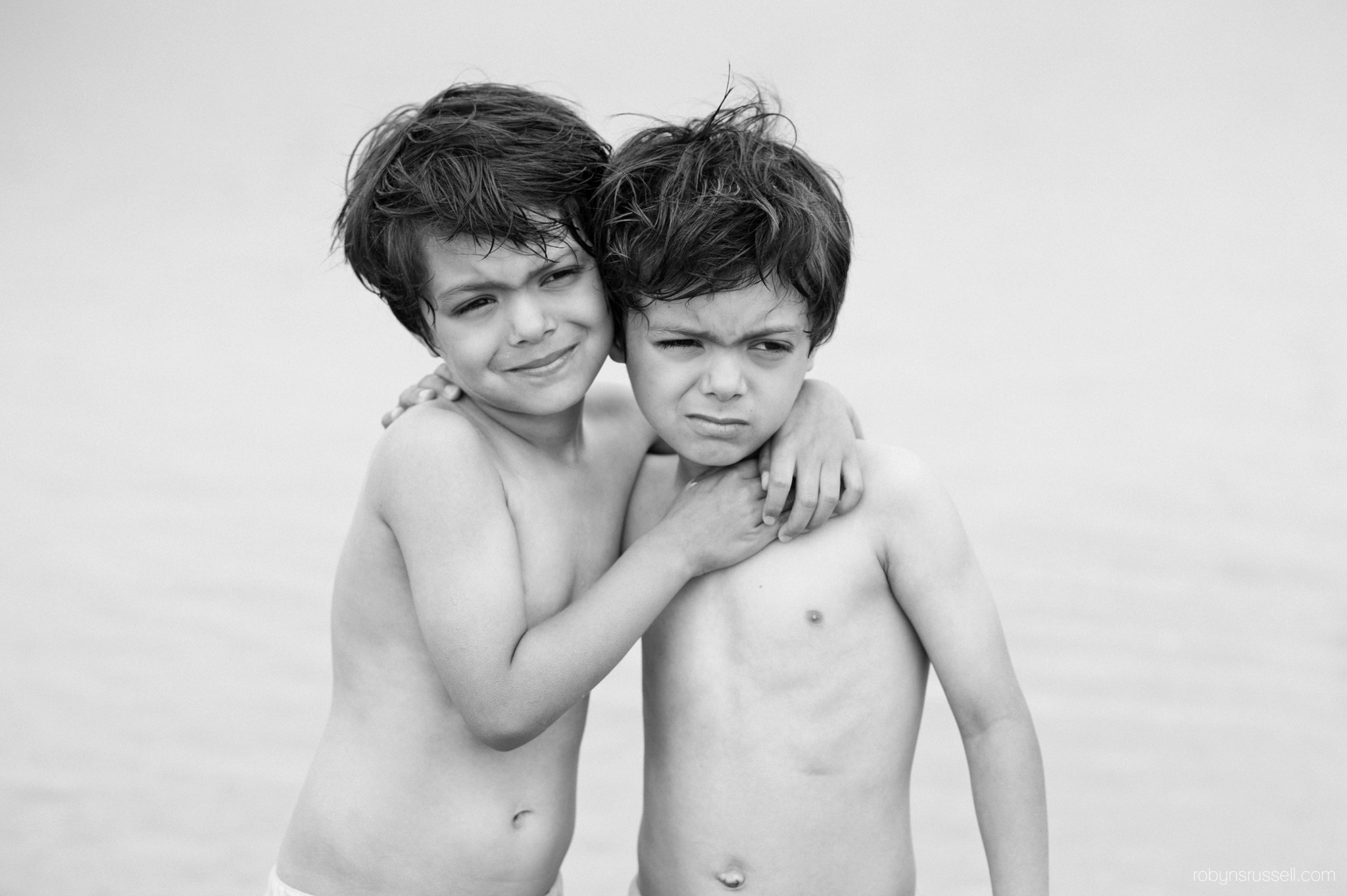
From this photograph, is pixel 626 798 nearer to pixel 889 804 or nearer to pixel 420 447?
pixel 889 804

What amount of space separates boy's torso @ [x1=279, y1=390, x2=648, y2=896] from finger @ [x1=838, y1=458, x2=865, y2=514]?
1.08ft

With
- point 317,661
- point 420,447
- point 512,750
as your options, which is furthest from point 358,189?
point 317,661


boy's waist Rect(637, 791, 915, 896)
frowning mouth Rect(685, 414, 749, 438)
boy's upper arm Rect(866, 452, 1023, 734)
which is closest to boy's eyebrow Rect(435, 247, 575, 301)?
frowning mouth Rect(685, 414, 749, 438)

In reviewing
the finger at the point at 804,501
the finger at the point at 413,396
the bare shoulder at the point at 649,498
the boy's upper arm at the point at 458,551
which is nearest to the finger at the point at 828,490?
the finger at the point at 804,501

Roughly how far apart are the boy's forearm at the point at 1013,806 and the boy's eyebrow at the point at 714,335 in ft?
1.73

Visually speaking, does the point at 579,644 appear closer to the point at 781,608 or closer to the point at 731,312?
the point at 781,608

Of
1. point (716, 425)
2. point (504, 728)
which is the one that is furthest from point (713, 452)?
point (504, 728)

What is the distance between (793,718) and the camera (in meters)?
1.68

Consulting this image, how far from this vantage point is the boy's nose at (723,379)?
5.18 feet

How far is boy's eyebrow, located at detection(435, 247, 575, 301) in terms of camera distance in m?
1.60

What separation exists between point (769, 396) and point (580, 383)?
8.8 inches

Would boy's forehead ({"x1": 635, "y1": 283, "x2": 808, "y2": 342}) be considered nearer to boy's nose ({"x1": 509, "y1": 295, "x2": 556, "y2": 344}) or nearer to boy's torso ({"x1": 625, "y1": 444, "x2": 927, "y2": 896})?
boy's nose ({"x1": 509, "y1": 295, "x2": 556, "y2": 344})

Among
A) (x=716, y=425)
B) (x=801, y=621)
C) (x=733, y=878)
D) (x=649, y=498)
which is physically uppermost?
(x=716, y=425)

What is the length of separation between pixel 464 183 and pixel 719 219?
30cm
